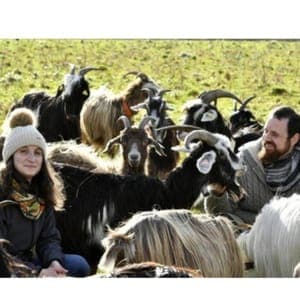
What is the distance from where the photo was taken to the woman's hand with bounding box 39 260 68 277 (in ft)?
21.6

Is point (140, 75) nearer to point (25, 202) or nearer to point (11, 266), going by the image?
point (25, 202)

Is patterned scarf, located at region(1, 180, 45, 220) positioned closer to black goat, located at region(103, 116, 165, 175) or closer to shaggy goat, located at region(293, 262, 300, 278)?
shaggy goat, located at region(293, 262, 300, 278)

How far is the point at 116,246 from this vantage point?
6688 millimetres

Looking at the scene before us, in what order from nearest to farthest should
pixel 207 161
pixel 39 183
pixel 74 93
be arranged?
1. pixel 39 183
2. pixel 207 161
3. pixel 74 93

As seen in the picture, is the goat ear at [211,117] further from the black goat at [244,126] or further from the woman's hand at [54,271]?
the woman's hand at [54,271]

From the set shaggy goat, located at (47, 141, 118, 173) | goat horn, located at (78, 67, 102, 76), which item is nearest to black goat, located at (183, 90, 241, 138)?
goat horn, located at (78, 67, 102, 76)

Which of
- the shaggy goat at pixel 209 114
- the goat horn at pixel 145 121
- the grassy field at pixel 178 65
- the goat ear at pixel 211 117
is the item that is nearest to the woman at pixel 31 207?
the grassy field at pixel 178 65

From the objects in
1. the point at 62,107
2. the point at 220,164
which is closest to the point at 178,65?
the point at 220,164

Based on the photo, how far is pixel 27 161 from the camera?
6773 mm

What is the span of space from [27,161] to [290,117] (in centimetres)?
241

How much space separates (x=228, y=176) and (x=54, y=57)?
7.03ft

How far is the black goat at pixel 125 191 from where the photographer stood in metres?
7.57

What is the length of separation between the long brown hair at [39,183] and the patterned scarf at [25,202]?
1.5 inches

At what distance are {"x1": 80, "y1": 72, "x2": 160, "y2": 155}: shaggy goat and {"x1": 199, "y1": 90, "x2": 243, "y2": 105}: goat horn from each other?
0.65 m
